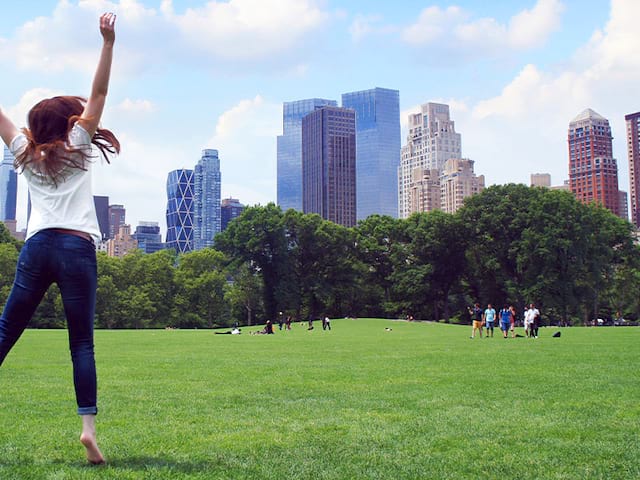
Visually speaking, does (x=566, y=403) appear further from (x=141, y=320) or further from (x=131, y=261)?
(x=131, y=261)

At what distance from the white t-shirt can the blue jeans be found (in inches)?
3.4

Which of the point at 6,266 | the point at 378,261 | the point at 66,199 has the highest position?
the point at 378,261

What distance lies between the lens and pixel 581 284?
2795 inches

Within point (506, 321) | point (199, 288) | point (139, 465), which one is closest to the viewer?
point (139, 465)

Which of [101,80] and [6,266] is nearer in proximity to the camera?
[101,80]

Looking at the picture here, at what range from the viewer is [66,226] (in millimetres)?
4453

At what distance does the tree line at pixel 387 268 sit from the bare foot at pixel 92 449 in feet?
213

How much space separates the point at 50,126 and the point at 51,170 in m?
0.35

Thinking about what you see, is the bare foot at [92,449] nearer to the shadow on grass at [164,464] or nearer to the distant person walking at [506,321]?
the shadow on grass at [164,464]

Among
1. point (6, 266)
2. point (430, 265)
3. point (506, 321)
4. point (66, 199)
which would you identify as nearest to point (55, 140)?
point (66, 199)

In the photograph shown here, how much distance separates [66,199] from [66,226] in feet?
0.64

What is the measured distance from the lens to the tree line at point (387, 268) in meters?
67.9

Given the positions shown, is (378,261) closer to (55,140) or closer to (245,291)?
(245,291)

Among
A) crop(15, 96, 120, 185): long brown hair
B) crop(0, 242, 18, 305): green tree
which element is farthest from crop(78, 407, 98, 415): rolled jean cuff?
crop(0, 242, 18, 305): green tree
